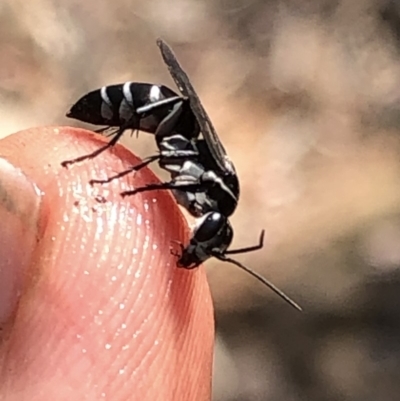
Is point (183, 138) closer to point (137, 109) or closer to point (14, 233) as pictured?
point (137, 109)

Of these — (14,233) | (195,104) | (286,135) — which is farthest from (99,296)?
(286,135)

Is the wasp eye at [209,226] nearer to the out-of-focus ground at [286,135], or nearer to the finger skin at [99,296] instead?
the finger skin at [99,296]

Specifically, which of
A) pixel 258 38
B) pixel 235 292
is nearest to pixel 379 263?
pixel 235 292

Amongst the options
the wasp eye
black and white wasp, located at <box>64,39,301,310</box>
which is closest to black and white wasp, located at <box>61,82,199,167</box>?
black and white wasp, located at <box>64,39,301,310</box>

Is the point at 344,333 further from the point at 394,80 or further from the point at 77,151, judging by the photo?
the point at 77,151

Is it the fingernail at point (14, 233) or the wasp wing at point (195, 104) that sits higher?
the wasp wing at point (195, 104)

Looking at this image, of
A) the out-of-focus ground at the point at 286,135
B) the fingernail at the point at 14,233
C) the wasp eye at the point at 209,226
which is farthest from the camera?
the out-of-focus ground at the point at 286,135

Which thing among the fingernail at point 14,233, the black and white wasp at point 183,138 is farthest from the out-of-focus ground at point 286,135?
the fingernail at point 14,233
